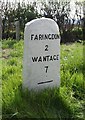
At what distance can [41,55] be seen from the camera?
3109 millimetres

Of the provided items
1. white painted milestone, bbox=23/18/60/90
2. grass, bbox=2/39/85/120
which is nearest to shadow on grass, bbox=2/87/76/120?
grass, bbox=2/39/85/120

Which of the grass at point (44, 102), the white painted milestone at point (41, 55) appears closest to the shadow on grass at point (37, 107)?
the grass at point (44, 102)

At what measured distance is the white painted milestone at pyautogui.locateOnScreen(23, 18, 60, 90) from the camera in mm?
3000

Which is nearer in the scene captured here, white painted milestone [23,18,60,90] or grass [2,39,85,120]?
grass [2,39,85,120]

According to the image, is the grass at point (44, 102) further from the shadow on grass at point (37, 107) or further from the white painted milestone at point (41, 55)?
the white painted milestone at point (41, 55)

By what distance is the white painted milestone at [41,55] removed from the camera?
300cm

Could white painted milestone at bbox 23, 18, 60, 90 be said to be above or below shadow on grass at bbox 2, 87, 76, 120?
above

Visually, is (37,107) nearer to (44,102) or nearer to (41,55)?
(44,102)

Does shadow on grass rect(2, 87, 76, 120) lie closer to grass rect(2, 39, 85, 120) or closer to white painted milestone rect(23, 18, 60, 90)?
grass rect(2, 39, 85, 120)

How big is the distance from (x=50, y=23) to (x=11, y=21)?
723cm

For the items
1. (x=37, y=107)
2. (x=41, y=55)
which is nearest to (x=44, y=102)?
(x=37, y=107)

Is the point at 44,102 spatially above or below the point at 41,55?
below

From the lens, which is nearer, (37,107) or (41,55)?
(37,107)

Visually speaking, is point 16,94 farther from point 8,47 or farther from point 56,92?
point 8,47
